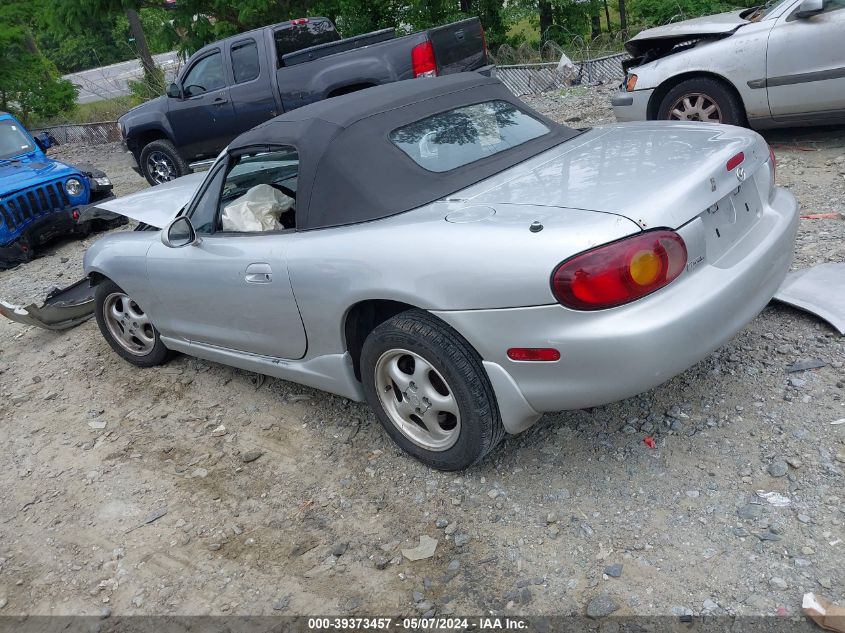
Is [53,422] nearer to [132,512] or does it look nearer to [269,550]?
[132,512]

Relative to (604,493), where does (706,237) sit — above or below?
above

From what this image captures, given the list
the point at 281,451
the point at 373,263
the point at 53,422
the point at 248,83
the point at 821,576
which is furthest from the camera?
the point at 248,83

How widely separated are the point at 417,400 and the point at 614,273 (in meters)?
1.08

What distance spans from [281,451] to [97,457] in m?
1.14

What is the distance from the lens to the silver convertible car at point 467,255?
2.64 meters

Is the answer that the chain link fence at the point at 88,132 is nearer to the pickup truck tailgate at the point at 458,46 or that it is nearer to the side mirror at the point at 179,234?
the pickup truck tailgate at the point at 458,46

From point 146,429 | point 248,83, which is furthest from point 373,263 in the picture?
point 248,83

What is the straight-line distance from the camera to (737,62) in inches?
261

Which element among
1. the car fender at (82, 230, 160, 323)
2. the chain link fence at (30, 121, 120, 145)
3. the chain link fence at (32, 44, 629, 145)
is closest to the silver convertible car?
the car fender at (82, 230, 160, 323)

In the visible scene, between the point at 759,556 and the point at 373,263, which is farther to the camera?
the point at 373,263

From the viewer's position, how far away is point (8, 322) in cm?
683

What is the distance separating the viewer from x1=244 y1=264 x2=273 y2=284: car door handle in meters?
3.53

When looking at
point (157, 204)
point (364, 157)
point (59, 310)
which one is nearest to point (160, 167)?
A: point (59, 310)

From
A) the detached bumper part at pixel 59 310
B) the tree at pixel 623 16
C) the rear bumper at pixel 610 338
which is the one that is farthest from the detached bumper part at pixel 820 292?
the tree at pixel 623 16
